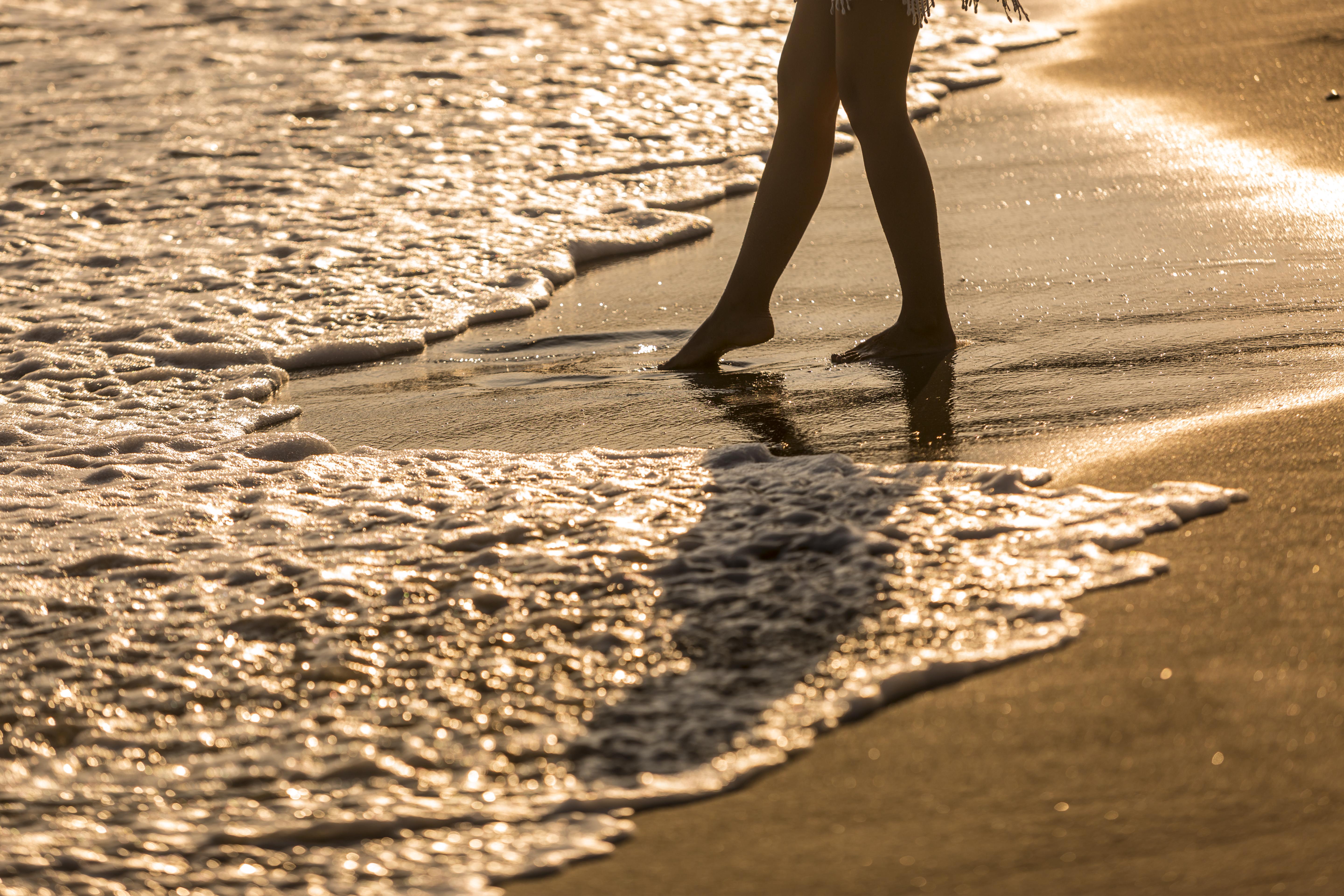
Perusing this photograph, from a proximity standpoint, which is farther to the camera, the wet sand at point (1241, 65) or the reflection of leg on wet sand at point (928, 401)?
the wet sand at point (1241, 65)

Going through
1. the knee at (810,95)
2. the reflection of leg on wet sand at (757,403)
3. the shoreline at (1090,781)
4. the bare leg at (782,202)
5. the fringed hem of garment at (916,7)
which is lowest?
the shoreline at (1090,781)

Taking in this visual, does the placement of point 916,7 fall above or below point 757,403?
above

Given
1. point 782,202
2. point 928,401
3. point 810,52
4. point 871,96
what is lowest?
point 928,401

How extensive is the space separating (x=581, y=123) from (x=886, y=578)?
474 cm

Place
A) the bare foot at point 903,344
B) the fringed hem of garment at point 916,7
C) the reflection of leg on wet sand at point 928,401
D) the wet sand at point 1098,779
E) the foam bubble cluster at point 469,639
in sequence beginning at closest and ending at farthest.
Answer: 1. the wet sand at point 1098,779
2. the foam bubble cluster at point 469,639
3. the reflection of leg on wet sand at point 928,401
4. the fringed hem of garment at point 916,7
5. the bare foot at point 903,344

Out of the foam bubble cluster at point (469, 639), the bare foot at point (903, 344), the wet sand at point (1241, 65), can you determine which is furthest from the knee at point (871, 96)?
the wet sand at point (1241, 65)

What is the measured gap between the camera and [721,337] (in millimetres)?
3320

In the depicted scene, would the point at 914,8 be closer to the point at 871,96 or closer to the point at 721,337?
the point at 871,96

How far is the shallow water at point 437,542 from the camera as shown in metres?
1.65

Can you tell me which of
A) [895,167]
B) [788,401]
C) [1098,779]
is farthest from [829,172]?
[1098,779]

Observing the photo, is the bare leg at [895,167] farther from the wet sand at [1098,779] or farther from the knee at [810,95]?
the wet sand at [1098,779]

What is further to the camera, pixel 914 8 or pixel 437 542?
pixel 914 8

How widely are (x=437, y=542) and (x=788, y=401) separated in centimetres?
100

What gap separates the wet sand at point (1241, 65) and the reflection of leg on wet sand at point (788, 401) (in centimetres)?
218
